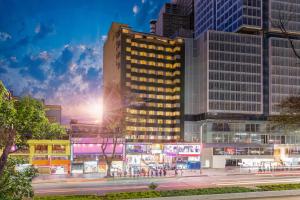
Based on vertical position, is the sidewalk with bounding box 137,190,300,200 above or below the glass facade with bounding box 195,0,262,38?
below

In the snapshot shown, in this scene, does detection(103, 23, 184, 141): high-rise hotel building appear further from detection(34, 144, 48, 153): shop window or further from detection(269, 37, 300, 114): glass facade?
detection(34, 144, 48, 153): shop window

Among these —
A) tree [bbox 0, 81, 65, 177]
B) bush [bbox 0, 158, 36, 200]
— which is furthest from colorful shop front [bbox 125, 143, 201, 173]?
tree [bbox 0, 81, 65, 177]

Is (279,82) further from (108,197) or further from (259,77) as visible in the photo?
(108,197)

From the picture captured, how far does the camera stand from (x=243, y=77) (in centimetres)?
13962

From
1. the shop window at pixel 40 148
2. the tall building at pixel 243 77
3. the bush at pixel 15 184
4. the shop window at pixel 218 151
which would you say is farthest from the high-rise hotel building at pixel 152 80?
the bush at pixel 15 184

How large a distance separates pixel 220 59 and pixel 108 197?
10624 centimetres

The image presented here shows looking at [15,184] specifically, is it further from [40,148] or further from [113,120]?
[40,148]

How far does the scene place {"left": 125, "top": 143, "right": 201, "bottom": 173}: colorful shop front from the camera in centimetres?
7944

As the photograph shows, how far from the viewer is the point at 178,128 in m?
157

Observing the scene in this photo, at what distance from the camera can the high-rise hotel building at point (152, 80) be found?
15662cm

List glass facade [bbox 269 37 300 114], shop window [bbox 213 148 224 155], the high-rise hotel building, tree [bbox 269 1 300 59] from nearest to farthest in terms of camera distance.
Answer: tree [bbox 269 1 300 59] → shop window [bbox 213 148 224 155] → glass facade [bbox 269 37 300 114] → the high-rise hotel building

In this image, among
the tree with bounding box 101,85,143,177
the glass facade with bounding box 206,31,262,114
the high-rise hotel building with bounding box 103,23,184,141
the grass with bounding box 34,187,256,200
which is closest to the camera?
the grass with bounding box 34,187,256,200

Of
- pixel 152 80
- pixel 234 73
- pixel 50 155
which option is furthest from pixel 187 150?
pixel 152 80

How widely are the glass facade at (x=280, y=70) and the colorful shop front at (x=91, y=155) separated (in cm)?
8517
